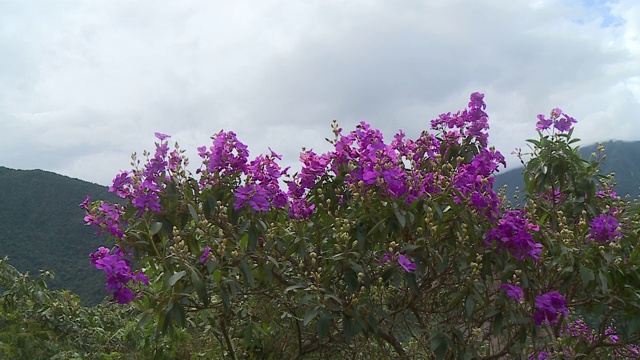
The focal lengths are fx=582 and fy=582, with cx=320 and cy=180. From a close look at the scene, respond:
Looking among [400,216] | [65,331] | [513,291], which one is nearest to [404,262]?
[400,216]

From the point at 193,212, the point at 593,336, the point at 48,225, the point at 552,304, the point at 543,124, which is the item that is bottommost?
the point at 593,336

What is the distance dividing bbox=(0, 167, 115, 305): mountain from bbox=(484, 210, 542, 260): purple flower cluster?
336 inches

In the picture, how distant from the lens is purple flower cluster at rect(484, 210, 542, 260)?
1.87m

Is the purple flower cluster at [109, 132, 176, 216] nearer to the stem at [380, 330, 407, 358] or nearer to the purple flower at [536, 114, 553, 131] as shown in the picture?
the stem at [380, 330, 407, 358]

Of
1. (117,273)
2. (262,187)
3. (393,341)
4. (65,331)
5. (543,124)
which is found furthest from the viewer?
(65,331)

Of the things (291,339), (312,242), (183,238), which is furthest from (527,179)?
(183,238)

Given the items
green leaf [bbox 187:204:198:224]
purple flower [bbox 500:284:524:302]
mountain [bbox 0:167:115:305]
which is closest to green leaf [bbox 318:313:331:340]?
green leaf [bbox 187:204:198:224]

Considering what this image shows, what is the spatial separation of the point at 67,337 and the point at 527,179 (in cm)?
279

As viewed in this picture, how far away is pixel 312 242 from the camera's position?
7.04 ft

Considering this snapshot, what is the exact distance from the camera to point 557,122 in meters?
2.48

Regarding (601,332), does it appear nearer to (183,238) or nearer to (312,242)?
(312,242)

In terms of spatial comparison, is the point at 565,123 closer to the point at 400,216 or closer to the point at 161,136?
the point at 400,216

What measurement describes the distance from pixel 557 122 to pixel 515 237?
2.74 feet

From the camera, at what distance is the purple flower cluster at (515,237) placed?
1.87m
